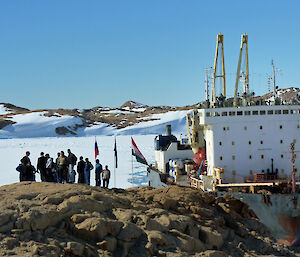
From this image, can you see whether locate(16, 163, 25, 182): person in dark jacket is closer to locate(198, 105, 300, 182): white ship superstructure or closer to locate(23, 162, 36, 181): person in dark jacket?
locate(23, 162, 36, 181): person in dark jacket

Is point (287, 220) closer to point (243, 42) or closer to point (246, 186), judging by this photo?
point (246, 186)

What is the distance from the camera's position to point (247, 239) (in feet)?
45.8

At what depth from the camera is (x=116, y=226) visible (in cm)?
1068

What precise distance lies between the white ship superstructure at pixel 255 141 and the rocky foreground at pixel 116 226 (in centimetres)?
500

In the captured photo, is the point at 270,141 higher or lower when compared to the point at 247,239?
higher

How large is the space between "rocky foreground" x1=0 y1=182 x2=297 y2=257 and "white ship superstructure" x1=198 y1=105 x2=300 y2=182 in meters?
5.00

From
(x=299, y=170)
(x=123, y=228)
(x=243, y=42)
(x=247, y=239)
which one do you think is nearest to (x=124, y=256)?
(x=123, y=228)

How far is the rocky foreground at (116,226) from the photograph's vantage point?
9.68 meters

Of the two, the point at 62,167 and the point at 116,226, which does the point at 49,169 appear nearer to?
the point at 62,167

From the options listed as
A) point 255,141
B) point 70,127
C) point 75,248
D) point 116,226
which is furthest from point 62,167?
point 70,127

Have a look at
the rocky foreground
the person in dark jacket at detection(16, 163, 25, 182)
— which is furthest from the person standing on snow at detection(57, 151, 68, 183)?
the rocky foreground

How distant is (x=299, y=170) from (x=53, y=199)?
13.7 meters

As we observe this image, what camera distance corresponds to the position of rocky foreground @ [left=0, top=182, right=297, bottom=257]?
9680mm

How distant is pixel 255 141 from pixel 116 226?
36.9 ft
